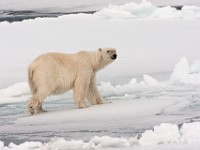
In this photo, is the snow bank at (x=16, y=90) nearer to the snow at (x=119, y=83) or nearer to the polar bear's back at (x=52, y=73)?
the snow at (x=119, y=83)

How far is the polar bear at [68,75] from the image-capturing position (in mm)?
3094

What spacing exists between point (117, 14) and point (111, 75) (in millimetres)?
472

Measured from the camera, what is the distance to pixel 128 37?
3.47m

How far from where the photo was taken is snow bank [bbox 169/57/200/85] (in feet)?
10.4

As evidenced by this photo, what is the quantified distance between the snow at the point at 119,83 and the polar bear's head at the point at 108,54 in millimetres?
70

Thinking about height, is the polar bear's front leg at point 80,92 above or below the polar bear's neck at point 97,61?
below

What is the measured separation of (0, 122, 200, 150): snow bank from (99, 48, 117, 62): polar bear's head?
78 cm

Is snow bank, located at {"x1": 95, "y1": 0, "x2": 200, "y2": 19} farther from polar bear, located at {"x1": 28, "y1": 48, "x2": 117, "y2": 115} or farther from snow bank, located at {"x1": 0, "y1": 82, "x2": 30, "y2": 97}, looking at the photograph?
snow bank, located at {"x1": 0, "y1": 82, "x2": 30, "y2": 97}

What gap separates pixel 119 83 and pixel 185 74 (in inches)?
14.8

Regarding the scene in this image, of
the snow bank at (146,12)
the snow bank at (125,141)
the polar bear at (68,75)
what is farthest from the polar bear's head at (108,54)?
the snow bank at (125,141)

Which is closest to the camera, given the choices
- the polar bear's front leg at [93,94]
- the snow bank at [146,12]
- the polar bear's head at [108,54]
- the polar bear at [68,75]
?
the polar bear at [68,75]

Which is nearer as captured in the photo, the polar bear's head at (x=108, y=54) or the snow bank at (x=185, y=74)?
the snow bank at (x=185, y=74)

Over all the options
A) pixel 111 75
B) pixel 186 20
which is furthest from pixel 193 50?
pixel 111 75

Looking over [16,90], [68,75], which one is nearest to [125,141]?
[68,75]
